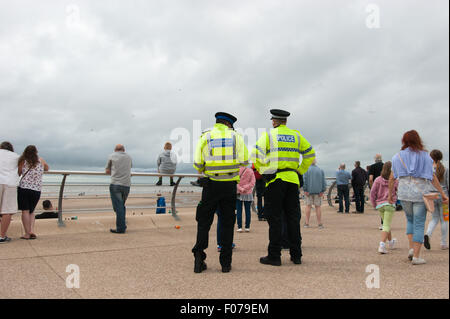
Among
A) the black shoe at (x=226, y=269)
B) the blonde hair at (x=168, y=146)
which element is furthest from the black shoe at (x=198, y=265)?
the blonde hair at (x=168, y=146)

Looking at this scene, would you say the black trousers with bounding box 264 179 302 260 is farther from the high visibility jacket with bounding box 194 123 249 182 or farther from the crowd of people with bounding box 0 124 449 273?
the high visibility jacket with bounding box 194 123 249 182

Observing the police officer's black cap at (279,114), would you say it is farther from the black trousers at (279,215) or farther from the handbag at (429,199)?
the handbag at (429,199)

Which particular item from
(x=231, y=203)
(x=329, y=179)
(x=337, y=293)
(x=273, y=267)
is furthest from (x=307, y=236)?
(x=329, y=179)

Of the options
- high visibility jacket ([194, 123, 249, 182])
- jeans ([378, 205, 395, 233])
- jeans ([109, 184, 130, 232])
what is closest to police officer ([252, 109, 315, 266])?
high visibility jacket ([194, 123, 249, 182])

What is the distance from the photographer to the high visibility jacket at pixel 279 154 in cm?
490

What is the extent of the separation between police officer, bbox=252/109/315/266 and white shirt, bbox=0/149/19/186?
4.82 m

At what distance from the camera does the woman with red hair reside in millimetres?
4840

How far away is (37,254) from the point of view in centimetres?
535

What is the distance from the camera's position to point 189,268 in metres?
4.60

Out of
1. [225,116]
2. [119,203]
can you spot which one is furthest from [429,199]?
[119,203]

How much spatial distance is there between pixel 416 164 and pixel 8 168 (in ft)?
23.3

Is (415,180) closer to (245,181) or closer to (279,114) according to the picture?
(279,114)

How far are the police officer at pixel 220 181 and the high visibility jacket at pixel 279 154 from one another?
38 cm

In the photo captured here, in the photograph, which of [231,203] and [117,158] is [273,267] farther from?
[117,158]
